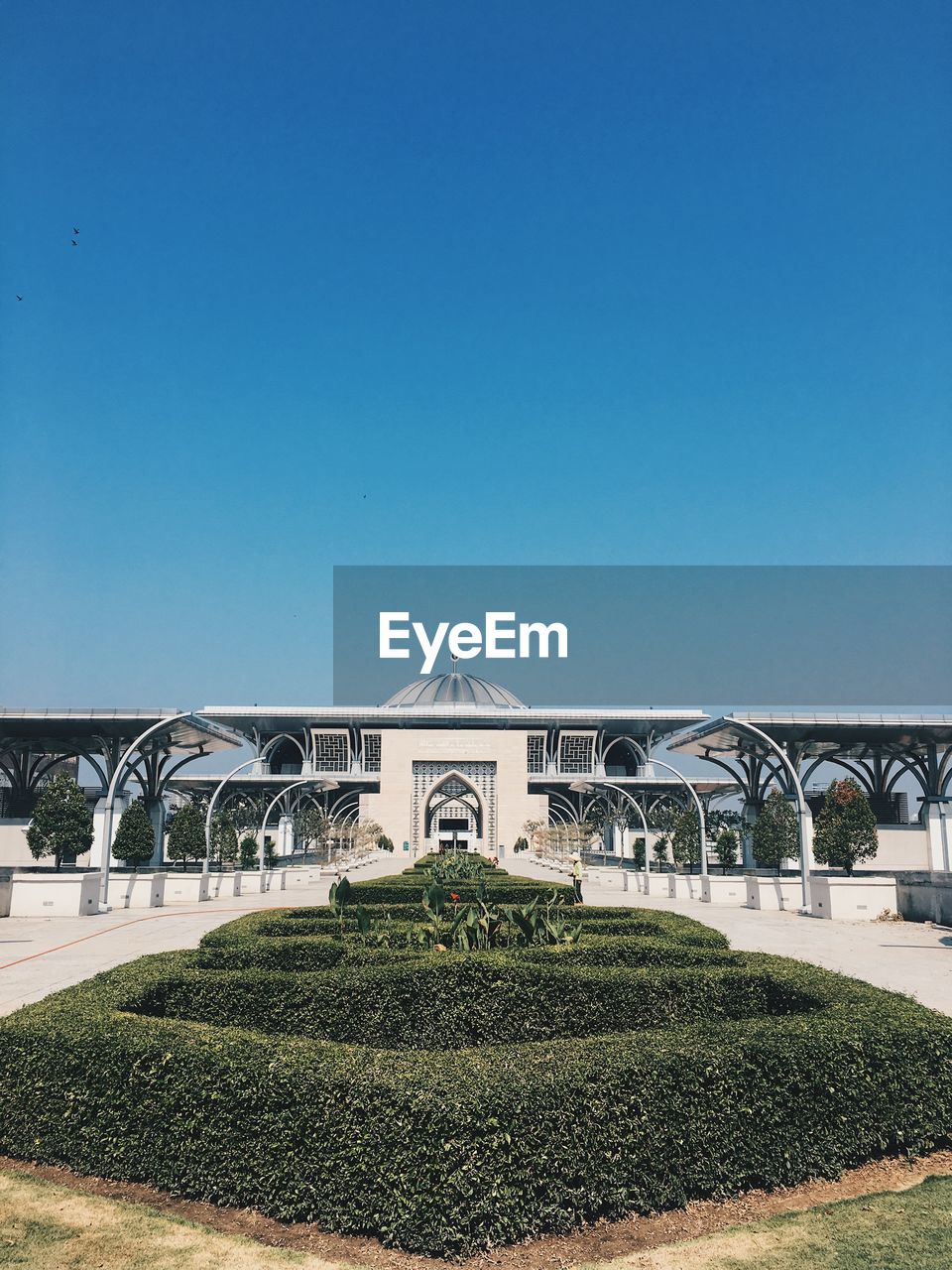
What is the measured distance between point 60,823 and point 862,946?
23370 millimetres

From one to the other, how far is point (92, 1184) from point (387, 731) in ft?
220

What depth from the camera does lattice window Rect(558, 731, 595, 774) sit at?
7512 centimetres

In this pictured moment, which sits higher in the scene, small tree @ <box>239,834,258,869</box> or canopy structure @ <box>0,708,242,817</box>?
canopy structure @ <box>0,708,242,817</box>

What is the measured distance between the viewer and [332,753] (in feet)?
243

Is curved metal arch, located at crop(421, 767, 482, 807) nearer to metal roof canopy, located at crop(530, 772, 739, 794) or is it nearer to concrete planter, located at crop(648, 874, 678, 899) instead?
metal roof canopy, located at crop(530, 772, 739, 794)

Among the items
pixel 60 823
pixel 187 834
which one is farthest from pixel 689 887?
pixel 60 823

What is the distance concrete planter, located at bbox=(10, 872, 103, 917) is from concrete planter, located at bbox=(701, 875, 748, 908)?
58.0ft

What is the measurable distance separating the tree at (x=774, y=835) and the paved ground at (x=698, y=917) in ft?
28.7

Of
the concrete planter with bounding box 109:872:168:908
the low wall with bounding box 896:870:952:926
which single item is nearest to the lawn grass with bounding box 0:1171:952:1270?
the low wall with bounding box 896:870:952:926

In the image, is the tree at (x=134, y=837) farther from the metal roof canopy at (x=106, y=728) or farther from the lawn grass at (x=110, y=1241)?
the lawn grass at (x=110, y=1241)

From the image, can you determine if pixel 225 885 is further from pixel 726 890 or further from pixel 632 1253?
pixel 632 1253

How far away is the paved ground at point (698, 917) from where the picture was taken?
486 inches

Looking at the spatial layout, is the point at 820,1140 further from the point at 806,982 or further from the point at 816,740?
the point at 816,740

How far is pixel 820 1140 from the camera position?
5.86 m
